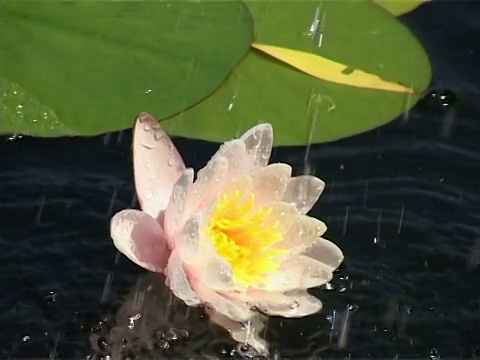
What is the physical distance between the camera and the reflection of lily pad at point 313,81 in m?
2.27

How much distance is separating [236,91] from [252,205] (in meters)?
0.64

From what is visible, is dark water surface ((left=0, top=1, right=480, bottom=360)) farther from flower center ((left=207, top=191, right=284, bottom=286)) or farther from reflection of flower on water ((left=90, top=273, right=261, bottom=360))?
flower center ((left=207, top=191, right=284, bottom=286))

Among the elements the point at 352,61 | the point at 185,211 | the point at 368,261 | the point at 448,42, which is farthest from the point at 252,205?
the point at 448,42

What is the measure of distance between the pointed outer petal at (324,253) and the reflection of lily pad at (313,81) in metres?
0.49

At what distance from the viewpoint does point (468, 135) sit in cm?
239

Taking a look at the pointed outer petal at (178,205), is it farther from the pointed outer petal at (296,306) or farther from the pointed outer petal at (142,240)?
the pointed outer petal at (296,306)

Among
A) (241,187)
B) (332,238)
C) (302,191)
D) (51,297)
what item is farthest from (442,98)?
(51,297)

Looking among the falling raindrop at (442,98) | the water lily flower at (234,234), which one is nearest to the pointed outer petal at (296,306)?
the water lily flower at (234,234)

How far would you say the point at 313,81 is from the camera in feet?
7.89

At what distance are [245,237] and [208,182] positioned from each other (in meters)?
0.12

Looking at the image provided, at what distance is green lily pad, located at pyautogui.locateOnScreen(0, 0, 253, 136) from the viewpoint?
2201 millimetres

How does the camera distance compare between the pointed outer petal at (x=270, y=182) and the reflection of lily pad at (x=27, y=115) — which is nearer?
the pointed outer petal at (x=270, y=182)

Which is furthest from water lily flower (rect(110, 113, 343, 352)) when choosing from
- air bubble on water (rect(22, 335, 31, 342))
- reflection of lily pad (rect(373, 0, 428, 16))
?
reflection of lily pad (rect(373, 0, 428, 16))

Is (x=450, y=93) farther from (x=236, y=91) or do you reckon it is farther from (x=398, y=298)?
(x=398, y=298)
